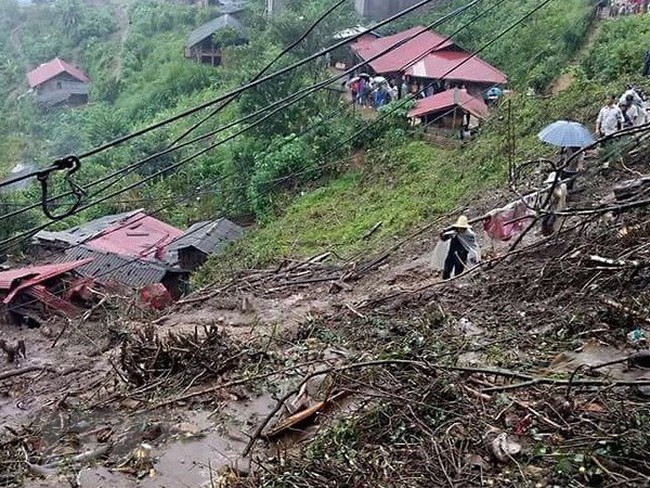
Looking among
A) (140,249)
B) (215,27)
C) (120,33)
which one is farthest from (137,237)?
(120,33)

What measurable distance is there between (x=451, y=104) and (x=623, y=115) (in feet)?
31.6

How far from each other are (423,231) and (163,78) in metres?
29.7

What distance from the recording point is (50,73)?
43906mm

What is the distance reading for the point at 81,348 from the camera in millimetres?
11633

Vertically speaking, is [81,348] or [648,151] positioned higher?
[648,151]

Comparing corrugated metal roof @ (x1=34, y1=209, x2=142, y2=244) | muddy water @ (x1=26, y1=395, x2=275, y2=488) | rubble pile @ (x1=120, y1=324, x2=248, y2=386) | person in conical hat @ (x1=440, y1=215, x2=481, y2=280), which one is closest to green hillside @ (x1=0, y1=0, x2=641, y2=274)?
corrugated metal roof @ (x1=34, y1=209, x2=142, y2=244)

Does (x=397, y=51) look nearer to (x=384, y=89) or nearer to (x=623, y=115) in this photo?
(x=384, y=89)

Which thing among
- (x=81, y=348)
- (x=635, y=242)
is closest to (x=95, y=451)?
(x=81, y=348)

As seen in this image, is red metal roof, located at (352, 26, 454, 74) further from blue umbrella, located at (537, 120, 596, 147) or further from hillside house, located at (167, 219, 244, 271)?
blue umbrella, located at (537, 120, 596, 147)

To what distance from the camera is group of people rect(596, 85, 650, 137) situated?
39.1ft

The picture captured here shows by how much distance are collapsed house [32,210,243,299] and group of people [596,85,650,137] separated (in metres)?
11.3

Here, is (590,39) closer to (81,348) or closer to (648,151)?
(648,151)

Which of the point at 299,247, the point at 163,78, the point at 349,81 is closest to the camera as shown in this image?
the point at 299,247

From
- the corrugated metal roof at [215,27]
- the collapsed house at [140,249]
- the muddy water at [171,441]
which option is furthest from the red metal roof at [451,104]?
the corrugated metal roof at [215,27]
